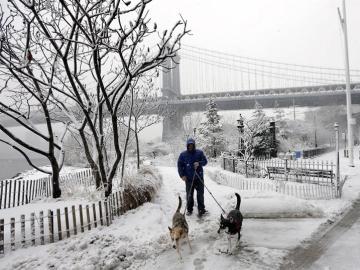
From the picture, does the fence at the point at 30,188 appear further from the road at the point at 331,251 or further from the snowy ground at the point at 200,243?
the road at the point at 331,251

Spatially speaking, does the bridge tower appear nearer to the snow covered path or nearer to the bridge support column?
the bridge support column

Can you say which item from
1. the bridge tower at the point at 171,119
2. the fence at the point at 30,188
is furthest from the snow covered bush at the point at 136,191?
the bridge tower at the point at 171,119

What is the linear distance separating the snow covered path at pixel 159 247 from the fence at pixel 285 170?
5176 millimetres

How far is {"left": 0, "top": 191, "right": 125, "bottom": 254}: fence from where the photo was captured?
5.07 metres

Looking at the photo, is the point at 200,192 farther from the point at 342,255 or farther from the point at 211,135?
the point at 211,135

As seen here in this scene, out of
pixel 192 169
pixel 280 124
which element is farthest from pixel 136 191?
pixel 280 124

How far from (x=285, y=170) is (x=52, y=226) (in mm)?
9736

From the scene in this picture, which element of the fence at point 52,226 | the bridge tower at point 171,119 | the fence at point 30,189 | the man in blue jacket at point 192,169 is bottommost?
the fence at point 30,189

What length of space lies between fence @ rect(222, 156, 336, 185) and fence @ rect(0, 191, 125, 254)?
767 cm

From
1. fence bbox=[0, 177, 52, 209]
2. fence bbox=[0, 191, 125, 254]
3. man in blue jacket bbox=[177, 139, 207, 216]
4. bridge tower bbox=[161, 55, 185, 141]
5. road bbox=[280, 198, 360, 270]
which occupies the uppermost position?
bridge tower bbox=[161, 55, 185, 141]

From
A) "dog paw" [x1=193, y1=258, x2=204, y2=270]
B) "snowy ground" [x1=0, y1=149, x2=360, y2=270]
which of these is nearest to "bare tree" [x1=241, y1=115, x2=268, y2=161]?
"snowy ground" [x1=0, y1=149, x2=360, y2=270]

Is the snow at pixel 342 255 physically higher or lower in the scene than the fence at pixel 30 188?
higher

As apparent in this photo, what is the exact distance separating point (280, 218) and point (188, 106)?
154 ft

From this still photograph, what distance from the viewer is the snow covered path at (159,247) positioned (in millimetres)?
4434
